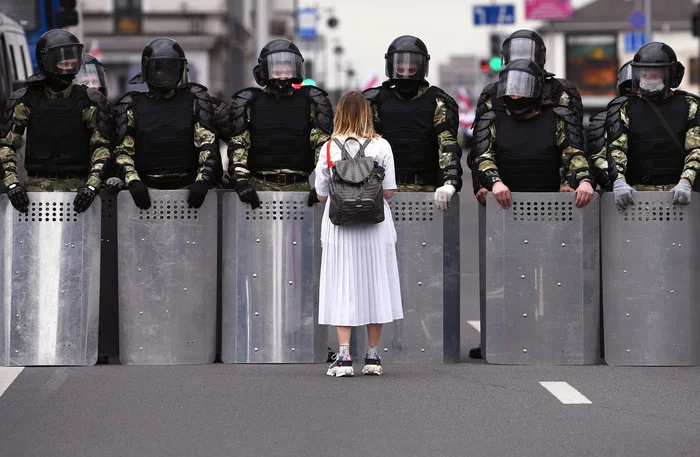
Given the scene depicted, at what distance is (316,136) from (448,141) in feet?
2.85

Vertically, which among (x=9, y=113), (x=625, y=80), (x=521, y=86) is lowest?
(x=9, y=113)

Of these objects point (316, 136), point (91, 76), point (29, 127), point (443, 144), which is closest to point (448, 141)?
point (443, 144)

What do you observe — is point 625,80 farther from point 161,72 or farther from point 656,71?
point 161,72

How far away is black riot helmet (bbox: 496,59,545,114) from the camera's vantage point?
36.6 feet

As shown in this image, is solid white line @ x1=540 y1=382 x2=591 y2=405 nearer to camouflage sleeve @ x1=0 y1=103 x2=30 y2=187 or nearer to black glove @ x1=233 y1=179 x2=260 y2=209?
black glove @ x1=233 y1=179 x2=260 y2=209

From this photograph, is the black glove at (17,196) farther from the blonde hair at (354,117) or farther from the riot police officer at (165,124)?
the blonde hair at (354,117)

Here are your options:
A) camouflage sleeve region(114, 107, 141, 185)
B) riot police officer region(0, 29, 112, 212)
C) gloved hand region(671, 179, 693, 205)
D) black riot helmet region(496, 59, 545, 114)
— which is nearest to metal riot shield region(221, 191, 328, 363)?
camouflage sleeve region(114, 107, 141, 185)

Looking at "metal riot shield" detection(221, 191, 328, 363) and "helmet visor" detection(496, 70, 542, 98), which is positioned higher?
"helmet visor" detection(496, 70, 542, 98)

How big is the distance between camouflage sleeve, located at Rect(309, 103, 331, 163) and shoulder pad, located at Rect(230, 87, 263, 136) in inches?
15.2

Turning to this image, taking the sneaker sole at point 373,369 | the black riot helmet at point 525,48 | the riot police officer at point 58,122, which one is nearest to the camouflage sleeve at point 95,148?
the riot police officer at point 58,122

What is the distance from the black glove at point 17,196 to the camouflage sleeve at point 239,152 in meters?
1.33

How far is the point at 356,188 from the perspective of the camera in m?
10.4

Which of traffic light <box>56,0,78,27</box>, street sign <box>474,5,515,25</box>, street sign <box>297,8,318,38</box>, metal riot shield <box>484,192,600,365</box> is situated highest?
street sign <box>297,8,318,38</box>

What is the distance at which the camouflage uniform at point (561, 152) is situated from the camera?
11.1 meters
